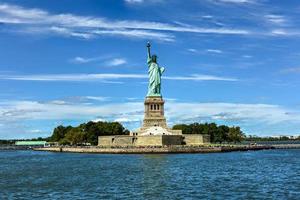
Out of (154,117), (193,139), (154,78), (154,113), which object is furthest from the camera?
(154,78)

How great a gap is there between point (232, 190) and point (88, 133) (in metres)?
71.8

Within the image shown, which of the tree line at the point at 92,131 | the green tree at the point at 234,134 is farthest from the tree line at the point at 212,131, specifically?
the tree line at the point at 92,131

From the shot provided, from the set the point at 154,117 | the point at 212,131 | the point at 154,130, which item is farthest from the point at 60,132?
the point at 154,130

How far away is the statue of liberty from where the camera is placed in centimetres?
8275

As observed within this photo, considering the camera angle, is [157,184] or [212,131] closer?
[157,184]

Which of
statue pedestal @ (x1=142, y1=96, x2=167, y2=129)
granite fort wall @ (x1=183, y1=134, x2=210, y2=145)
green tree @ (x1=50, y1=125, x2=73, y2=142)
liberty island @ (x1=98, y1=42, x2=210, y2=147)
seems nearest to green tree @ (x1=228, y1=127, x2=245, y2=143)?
liberty island @ (x1=98, y1=42, x2=210, y2=147)

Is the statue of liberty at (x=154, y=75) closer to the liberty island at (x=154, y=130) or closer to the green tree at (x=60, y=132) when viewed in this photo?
the liberty island at (x=154, y=130)

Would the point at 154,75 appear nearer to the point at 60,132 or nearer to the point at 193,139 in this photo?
the point at 193,139

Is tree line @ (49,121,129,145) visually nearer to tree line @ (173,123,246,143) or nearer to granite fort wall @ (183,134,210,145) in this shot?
tree line @ (173,123,246,143)

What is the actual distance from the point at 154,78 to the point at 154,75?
48 cm

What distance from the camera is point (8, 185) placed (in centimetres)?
3375

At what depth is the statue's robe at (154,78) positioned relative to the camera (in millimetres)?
82750

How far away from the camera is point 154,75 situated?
272ft

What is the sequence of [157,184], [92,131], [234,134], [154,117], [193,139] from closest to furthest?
[157,184]
[193,139]
[154,117]
[92,131]
[234,134]
